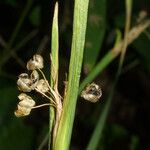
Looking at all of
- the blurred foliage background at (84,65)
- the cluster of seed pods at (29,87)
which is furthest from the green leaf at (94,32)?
the cluster of seed pods at (29,87)

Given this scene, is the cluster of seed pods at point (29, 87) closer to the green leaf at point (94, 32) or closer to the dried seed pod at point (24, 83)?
the dried seed pod at point (24, 83)

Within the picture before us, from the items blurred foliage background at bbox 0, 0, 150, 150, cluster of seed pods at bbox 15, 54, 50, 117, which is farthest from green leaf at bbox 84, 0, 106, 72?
cluster of seed pods at bbox 15, 54, 50, 117

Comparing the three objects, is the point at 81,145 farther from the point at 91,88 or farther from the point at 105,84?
the point at 91,88

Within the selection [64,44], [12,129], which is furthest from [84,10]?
[12,129]

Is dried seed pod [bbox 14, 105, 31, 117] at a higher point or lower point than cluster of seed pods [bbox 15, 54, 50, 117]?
lower

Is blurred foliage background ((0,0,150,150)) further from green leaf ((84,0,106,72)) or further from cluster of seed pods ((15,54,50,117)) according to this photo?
cluster of seed pods ((15,54,50,117))

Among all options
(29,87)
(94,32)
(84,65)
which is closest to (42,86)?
(29,87)

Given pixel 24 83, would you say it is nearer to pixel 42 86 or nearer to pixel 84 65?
pixel 42 86
